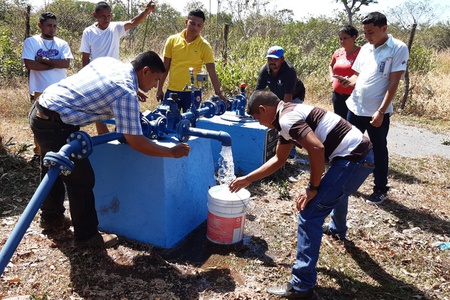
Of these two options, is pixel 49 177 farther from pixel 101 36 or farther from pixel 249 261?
pixel 101 36

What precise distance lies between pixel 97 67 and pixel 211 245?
1672mm

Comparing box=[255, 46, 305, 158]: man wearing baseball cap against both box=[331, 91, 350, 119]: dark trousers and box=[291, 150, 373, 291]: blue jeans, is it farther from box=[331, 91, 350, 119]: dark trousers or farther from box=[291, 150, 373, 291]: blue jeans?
box=[291, 150, 373, 291]: blue jeans

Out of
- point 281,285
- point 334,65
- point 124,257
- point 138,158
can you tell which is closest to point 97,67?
point 138,158

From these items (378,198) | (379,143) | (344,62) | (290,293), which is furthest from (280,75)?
(290,293)

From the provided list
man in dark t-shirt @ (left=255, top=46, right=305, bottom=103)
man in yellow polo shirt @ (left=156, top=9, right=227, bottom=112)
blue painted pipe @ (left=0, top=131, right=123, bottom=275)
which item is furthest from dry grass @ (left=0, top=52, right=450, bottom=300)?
man in yellow polo shirt @ (left=156, top=9, right=227, bottom=112)

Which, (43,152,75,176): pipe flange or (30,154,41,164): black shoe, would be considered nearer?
(43,152,75,176): pipe flange

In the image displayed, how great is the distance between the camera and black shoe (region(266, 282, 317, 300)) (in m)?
2.66

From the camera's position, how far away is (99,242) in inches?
119

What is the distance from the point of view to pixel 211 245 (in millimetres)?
3340

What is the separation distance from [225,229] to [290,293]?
0.78 meters

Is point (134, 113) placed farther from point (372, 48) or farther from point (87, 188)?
point (372, 48)

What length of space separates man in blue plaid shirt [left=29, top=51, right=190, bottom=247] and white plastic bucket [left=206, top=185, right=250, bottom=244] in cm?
59

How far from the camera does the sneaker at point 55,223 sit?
331cm

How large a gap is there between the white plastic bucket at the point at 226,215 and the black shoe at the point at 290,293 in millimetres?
642
